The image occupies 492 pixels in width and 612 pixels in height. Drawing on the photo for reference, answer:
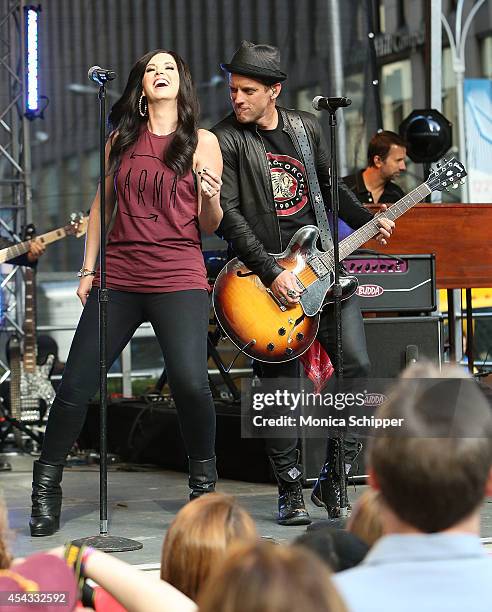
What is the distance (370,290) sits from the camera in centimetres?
572

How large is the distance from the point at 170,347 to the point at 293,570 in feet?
9.84

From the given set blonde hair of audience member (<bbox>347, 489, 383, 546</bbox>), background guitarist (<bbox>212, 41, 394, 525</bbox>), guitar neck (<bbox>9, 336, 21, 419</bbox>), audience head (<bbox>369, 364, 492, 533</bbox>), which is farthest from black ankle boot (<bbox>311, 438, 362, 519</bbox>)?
guitar neck (<bbox>9, 336, 21, 419</bbox>)

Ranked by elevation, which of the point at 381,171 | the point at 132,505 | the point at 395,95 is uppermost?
the point at 395,95

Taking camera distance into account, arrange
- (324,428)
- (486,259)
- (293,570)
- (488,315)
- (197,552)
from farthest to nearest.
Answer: (488,315)
(486,259)
(324,428)
(197,552)
(293,570)

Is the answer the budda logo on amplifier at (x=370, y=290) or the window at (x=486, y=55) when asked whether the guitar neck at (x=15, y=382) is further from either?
the window at (x=486, y=55)

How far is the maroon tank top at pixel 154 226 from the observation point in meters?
4.39

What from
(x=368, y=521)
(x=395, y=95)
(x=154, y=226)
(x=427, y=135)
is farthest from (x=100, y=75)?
(x=395, y=95)

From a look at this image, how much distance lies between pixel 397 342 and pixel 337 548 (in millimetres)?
3706

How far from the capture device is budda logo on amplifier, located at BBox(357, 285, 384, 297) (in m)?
5.71

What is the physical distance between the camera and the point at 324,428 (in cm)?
490

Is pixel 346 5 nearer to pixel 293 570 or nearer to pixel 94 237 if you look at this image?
pixel 94 237

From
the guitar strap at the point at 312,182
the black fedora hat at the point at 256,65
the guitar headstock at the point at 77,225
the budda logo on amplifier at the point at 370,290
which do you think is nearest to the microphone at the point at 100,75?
the black fedora hat at the point at 256,65

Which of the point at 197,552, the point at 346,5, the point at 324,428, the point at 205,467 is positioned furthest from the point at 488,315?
the point at 197,552

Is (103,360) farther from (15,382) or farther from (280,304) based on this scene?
(15,382)
